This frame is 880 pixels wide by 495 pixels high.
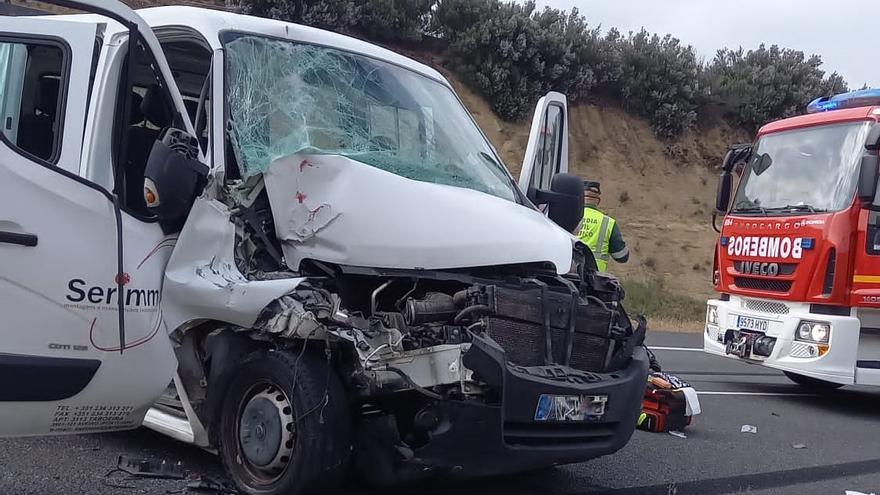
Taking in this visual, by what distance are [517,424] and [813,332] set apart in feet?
16.8

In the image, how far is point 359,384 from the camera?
4023 millimetres

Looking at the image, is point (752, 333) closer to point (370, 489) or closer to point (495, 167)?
point (495, 167)

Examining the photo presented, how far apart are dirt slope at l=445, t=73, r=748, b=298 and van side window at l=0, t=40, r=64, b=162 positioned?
63.5ft

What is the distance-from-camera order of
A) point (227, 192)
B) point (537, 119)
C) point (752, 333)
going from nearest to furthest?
point (227, 192), point (537, 119), point (752, 333)

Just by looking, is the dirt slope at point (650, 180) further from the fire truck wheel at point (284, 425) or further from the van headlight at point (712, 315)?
the fire truck wheel at point (284, 425)

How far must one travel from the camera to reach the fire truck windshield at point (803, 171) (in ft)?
27.2

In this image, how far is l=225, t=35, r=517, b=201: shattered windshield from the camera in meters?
4.52

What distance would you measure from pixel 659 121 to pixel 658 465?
2266cm

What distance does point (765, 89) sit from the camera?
28.1 metres

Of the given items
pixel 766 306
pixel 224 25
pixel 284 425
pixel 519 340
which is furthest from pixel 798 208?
pixel 284 425

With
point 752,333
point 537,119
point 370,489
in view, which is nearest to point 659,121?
point 752,333

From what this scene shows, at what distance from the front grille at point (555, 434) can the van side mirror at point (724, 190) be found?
5.87 m

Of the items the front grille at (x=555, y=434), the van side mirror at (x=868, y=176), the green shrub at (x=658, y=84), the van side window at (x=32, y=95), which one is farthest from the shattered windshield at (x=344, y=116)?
the green shrub at (x=658, y=84)

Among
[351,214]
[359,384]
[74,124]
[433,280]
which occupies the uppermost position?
[74,124]
